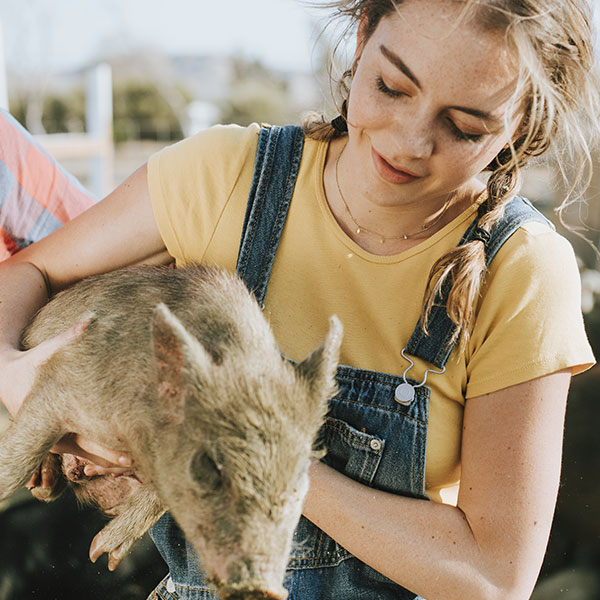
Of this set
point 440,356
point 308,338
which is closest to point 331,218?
point 308,338

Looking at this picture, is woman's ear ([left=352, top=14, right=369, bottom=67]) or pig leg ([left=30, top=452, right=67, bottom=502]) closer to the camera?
woman's ear ([left=352, top=14, right=369, bottom=67])

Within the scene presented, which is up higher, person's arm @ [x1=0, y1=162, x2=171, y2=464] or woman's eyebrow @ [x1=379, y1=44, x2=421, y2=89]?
woman's eyebrow @ [x1=379, y1=44, x2=421, y2=89]

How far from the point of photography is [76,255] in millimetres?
2523

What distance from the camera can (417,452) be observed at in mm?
2113

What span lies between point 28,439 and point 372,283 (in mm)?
1350

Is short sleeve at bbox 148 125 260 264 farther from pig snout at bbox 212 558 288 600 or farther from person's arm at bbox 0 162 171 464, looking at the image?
pig snout at bbox 212 558 288 600

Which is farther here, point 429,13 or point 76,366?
point 76,366

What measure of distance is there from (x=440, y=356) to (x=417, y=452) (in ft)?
1.09

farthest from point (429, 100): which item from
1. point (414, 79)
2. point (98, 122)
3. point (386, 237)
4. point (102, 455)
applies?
point (98, 122)

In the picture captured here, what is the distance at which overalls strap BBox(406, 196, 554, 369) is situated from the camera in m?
2.14

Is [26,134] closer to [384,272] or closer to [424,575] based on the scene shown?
[384,272]

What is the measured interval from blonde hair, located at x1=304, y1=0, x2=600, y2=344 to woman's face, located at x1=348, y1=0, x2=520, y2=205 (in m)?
0.05

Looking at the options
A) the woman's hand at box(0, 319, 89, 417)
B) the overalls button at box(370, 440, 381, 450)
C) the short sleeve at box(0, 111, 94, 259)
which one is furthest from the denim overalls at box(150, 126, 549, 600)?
the short sleeve at box(0, 111, 94, 259)

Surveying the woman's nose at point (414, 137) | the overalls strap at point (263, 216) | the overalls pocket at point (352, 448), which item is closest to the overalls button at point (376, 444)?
the overalls pocket at point (352, 448)
